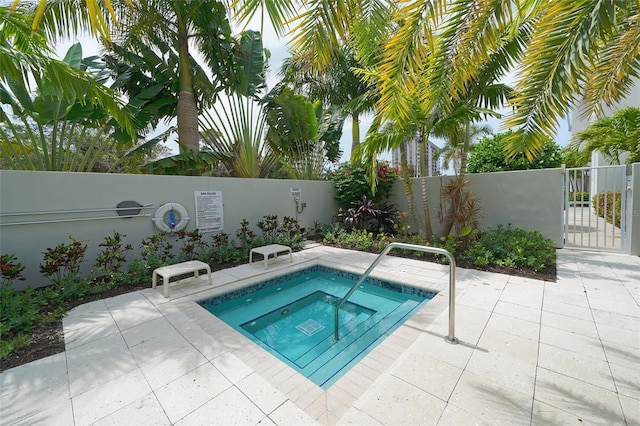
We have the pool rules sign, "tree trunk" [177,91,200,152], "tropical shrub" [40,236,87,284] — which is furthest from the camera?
"tree trunk" [177,91,200,152]

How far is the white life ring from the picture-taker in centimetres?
611

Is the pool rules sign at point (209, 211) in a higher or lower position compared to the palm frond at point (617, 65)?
lower

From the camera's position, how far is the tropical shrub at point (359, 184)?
9602 mm

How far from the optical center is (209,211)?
705cm

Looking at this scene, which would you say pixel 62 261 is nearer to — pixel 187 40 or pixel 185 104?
pixel 185 104

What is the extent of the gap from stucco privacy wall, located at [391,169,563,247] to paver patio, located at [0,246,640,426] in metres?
3.46

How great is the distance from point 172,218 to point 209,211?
95 centimetres

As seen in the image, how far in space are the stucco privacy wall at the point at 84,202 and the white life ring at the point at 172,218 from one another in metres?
0.14

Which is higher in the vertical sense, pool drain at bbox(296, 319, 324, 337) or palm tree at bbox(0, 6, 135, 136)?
palm tree at bbox(0, 6, 135, 136)

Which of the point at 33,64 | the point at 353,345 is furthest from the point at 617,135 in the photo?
the point at 33,64

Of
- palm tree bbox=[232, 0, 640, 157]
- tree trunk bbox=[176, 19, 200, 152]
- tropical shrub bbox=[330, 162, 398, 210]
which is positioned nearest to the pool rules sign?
tree trunk bbox=[176, 19, 200, 152]

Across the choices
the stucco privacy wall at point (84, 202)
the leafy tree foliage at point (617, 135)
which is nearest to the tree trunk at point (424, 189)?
the stucco privacy wall at point (84, 202)

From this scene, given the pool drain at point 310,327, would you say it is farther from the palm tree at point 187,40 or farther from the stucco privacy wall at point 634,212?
the stucco privacy wall at point 634,212

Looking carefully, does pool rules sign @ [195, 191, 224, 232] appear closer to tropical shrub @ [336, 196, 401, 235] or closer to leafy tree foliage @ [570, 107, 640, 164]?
tropical shrub @ [336, 196, 401, 235]
